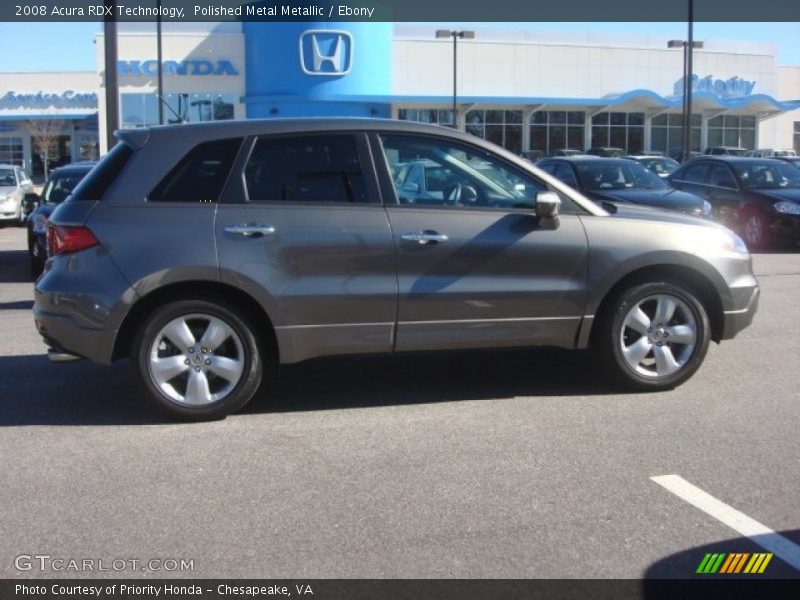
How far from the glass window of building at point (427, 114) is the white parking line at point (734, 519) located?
151ft

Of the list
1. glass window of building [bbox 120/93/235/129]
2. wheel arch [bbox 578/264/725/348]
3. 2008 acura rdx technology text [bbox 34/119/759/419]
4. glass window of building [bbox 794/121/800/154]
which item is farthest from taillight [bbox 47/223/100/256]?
glass window of building [bbox 794/121/800/154]

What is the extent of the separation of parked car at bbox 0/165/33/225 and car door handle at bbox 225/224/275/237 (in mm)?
17589

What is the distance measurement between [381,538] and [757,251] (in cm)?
1299

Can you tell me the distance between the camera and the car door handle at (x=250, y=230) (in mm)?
5461

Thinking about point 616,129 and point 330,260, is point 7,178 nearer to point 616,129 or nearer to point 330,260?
point 330,260

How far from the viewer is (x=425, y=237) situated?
5.66 m

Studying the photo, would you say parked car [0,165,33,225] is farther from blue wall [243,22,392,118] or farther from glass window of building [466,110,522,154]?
glass window of building [466,110,522,154]

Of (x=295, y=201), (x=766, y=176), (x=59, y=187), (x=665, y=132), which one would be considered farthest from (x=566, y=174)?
(x=665, y=132)

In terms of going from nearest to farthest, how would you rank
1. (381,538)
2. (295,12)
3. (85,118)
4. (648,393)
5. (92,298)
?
1. (381,538)
2. (92,298)
3. (648,393)
4. (295,12)
5. (85,118)

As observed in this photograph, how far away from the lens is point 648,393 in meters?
6.16

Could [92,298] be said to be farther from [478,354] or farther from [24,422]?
[478,354]

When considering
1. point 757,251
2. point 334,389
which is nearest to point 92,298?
point 334,389

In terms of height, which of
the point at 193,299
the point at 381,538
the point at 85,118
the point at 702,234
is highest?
the point at 85,118

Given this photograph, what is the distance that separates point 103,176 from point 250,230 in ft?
3.40
